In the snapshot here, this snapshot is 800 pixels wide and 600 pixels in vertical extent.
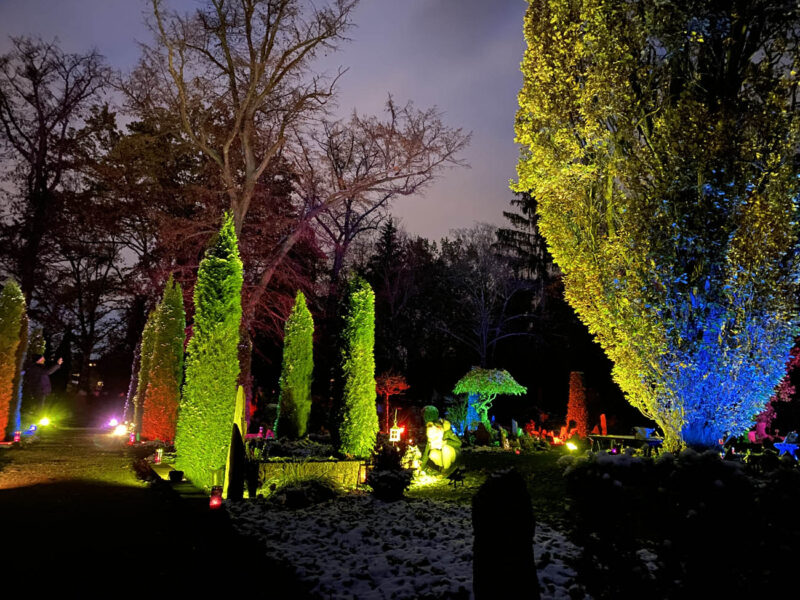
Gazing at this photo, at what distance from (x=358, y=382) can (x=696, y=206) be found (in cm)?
739

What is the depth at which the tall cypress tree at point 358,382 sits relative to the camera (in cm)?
1099

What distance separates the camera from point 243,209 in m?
17.3

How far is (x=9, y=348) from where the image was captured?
14375 mm

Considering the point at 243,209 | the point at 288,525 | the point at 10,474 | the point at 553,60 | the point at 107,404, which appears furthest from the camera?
the point at 107,404

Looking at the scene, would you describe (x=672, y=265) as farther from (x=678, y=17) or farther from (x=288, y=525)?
(x=288, y=525)

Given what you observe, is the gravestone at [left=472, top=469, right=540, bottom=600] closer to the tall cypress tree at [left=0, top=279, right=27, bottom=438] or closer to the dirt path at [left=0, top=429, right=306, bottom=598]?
the dirt path at [left=0, top=429, right=306, bottom=598]

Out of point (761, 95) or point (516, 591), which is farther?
point (761, 95)

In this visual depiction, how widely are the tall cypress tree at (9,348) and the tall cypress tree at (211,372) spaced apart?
831 cm

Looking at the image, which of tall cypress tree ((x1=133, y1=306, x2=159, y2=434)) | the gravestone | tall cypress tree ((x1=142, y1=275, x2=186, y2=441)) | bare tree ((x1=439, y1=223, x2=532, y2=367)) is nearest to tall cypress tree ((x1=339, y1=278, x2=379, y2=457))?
tall cypress tree ((x1=142, y1=275, x2=186, y2=441))

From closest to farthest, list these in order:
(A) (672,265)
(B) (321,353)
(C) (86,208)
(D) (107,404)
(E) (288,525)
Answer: (E) (288,525) < (A) (672,265) < (C) (86,208) < (B) (321,353) < (D) (107,404)

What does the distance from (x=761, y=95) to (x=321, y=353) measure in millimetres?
21171

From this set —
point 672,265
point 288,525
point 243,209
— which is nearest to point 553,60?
point 672,265

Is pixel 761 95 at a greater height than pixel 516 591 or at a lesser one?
greater

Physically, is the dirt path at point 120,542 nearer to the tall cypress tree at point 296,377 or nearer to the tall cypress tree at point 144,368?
the tall cypress tree at point 296,377
